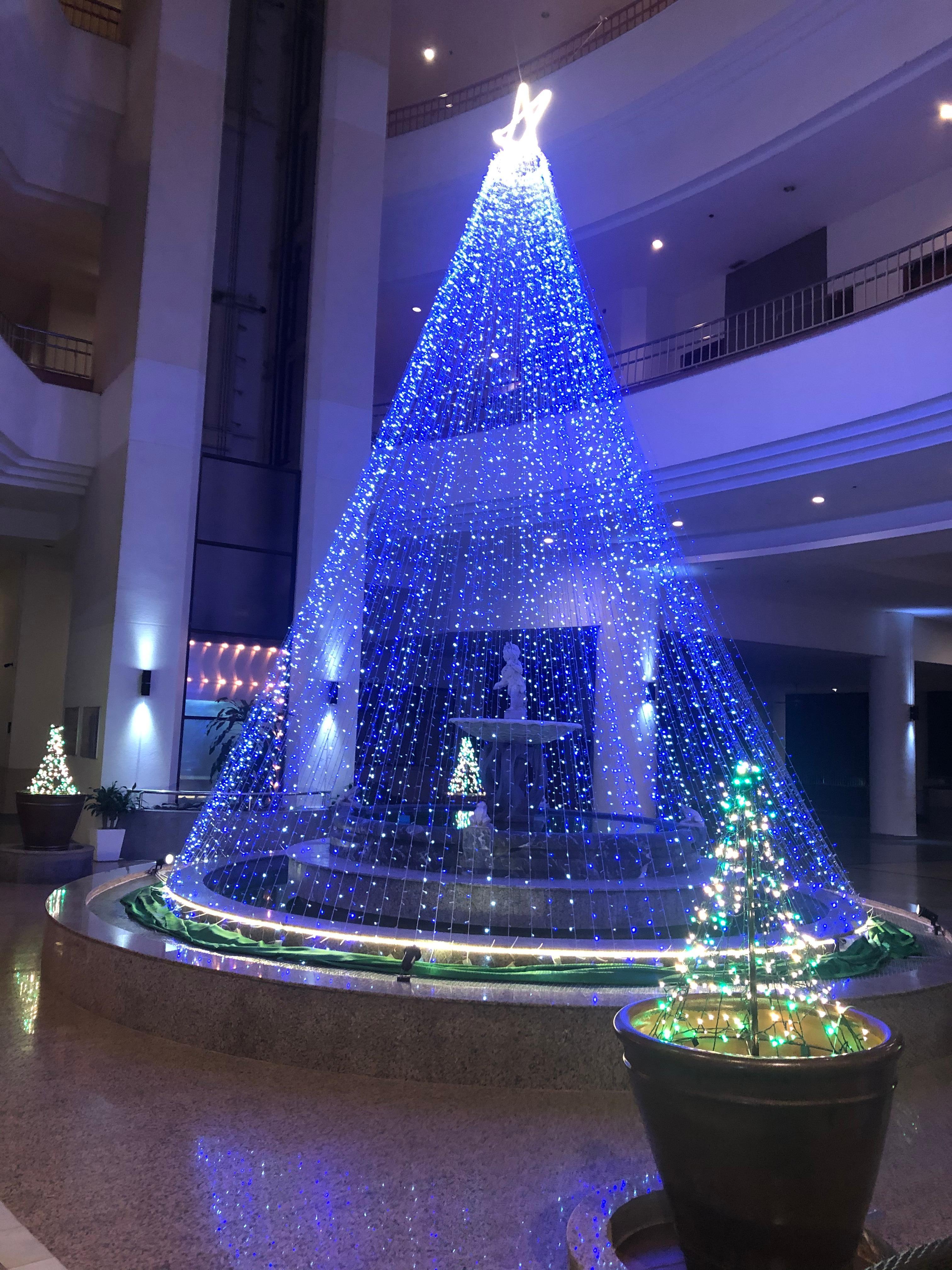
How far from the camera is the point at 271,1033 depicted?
159 inches

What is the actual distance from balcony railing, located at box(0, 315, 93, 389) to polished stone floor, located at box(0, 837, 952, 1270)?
404 inches

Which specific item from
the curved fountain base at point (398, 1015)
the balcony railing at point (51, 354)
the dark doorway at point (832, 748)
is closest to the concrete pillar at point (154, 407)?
the balcony railing at point (51, 354)

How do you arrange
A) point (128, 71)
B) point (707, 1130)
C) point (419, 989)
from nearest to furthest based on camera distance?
1. point (707, 1130)
2. point (419, 989)
3. point (128, 71)

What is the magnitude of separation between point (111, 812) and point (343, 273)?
7742 mm

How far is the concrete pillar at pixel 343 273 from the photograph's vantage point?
41.7 feet

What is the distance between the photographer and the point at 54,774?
9852 millimetres

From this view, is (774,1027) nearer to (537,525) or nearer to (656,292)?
(537,525)

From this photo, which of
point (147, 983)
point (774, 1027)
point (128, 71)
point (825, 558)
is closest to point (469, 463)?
point (825, 558)

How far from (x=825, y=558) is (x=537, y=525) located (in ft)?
12.4

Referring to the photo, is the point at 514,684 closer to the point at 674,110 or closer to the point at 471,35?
the point at 674,110

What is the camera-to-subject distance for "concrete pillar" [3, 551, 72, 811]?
14.9 metres

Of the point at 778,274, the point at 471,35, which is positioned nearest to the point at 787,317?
the point at 778,274

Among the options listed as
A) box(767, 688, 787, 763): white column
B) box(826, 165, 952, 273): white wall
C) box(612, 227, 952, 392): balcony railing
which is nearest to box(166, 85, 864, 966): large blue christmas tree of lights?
box(612, 227, 952, 392): balcony railing

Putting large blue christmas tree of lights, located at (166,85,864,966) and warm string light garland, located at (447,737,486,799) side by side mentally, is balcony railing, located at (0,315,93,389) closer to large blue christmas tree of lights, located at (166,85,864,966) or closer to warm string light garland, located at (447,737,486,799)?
large blue christmas tree of lights, located at (166,85,864,966)
